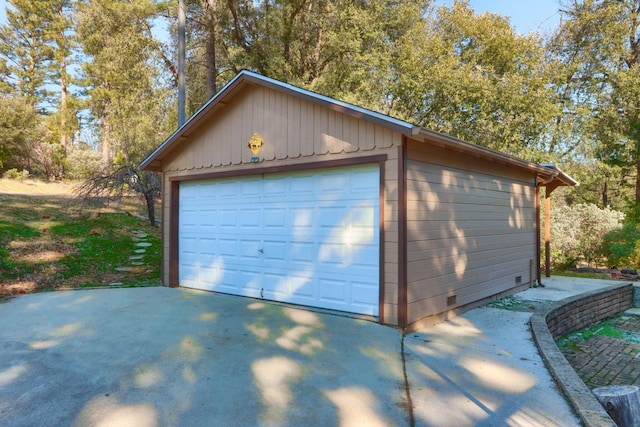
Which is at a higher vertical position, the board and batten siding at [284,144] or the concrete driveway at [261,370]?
the board and batten siding at [284,144]

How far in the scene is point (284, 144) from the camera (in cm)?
642

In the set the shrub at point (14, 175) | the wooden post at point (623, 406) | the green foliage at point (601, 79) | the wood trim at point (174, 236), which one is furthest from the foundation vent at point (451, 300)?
the shrub at point (14, 175)

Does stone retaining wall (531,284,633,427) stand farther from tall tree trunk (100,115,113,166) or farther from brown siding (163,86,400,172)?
tall tree trunk (100,115,113,166)

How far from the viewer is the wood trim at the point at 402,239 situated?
5116mm

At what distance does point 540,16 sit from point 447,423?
65.2 ft

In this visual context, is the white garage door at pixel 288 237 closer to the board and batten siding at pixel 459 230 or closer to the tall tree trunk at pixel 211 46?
the board and batten siding at pixel 459 230

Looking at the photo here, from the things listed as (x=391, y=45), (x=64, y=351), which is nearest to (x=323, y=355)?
(x=64, y=351)

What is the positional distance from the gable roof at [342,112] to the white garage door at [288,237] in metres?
0.73

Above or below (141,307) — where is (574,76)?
above

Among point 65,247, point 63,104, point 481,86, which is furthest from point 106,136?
point 481,86

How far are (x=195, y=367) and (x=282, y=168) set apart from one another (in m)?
3.34

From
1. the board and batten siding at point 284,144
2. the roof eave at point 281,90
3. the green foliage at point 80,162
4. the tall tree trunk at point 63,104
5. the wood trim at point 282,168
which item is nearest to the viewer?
the roof eave at point 281,90

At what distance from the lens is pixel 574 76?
18.3m

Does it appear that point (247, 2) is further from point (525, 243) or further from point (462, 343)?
point (462, 343)
